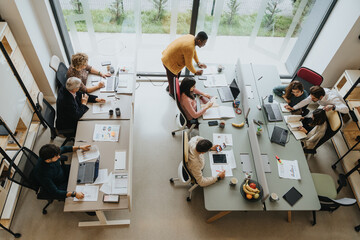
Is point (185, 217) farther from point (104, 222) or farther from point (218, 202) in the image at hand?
point (104, 222)

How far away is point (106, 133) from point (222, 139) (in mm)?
1738

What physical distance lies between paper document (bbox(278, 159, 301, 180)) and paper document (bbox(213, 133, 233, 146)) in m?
0.78

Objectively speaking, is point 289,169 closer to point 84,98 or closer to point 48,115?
point 84,98

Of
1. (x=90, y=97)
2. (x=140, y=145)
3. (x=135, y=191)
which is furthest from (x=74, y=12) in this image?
(x=135, y=191)

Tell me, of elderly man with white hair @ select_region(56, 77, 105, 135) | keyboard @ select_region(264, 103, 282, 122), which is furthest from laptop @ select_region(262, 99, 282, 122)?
elderly man with white hair @ select_region(56, 77, 105, 135)

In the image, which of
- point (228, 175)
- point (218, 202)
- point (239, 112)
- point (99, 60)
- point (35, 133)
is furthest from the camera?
point (99, 60)

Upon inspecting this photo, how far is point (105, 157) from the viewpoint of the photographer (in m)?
3.52

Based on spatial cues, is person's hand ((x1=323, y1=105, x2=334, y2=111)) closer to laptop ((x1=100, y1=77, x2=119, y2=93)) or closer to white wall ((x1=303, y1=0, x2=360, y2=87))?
white wall ((x1=303, y1=0, x2=360, y2=87))

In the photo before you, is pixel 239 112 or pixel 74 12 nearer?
pixel 239 112

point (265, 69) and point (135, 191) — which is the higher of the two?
point (265, 69)

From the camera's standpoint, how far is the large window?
4.75 meters

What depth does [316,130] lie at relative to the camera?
13.2ft

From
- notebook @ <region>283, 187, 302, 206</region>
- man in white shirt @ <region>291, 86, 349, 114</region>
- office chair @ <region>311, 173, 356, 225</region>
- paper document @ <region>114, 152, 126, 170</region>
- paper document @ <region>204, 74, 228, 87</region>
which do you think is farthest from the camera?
paper document @ <region>204, 74, 228, 87</region>

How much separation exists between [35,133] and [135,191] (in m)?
2.09
